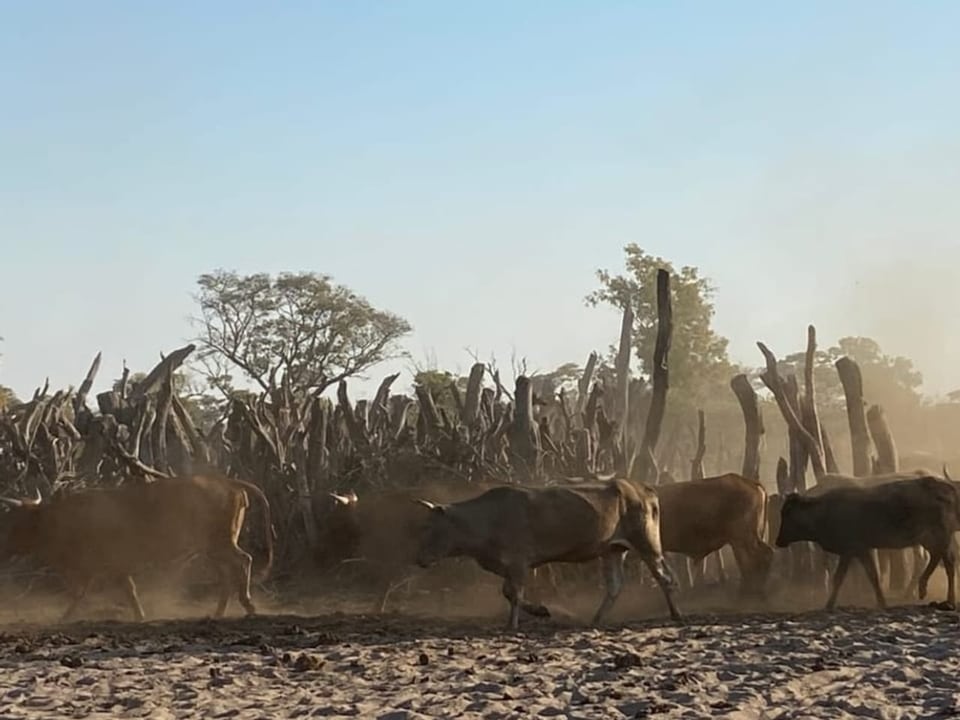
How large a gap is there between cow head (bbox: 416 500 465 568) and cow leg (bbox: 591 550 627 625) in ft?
5.02

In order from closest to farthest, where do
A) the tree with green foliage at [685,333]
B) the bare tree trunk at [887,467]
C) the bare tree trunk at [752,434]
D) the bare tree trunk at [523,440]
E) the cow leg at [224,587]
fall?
1. the cow leg at [224,587]
2. the bare tree trunk at [887,467]
3. the bare tree trunk at [523,440]
4. the bare tree trunk at [752,434]
5. the tree with green foliage at [685,333]

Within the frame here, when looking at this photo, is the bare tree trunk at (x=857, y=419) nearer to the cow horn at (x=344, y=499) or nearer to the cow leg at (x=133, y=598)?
the cow horn at (x=344, y=499)

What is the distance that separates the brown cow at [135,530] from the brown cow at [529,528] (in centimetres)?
215

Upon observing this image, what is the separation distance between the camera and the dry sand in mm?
8289

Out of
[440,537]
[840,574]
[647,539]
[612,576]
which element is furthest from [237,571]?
[840,574]

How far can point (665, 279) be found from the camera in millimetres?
17391

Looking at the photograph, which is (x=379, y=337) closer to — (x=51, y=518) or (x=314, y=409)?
(x=314, y=409)

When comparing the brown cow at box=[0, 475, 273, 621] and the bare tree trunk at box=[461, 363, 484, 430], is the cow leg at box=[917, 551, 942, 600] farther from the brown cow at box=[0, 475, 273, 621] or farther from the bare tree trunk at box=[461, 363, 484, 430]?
the brown cow at box=[0, 475, 273, 621]

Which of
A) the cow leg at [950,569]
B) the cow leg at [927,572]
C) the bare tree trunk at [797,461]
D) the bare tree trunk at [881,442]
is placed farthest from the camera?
the bare tree trunk at [881,442]

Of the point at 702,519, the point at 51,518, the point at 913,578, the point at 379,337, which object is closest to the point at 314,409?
the point at 51,518

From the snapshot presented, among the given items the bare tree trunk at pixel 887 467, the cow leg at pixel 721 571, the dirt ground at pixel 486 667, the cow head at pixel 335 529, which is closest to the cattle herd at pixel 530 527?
the cow head at pixel 335 529

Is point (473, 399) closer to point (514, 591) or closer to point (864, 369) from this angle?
point (514, 591)

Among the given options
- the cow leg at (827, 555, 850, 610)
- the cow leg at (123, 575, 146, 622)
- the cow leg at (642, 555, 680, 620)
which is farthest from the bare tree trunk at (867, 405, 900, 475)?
the cow leg at (123, 575, 146, 622)

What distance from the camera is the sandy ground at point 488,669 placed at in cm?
829
